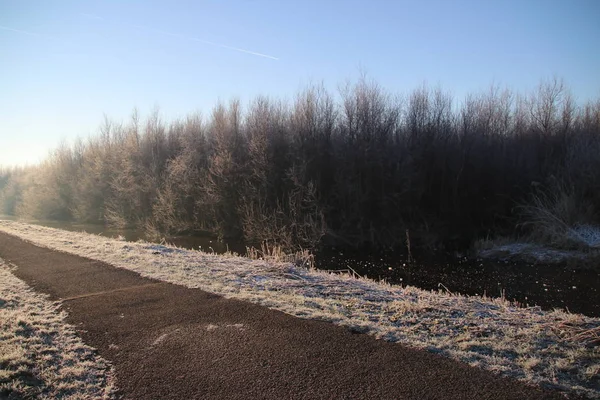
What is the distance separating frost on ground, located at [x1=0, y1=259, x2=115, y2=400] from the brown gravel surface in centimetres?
19

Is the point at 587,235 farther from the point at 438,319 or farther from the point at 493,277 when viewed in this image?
the point at 438,319

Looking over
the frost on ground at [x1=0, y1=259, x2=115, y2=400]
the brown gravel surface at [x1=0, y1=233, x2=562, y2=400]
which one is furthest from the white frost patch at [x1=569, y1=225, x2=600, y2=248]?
the frost on ground at [x1=0, y1=259, x2=115, y2=400]

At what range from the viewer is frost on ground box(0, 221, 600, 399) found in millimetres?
4316

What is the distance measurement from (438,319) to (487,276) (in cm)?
1279

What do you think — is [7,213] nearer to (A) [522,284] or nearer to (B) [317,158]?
(B) [317,158]

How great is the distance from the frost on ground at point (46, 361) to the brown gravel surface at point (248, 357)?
0.63ft

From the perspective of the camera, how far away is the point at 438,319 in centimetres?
599

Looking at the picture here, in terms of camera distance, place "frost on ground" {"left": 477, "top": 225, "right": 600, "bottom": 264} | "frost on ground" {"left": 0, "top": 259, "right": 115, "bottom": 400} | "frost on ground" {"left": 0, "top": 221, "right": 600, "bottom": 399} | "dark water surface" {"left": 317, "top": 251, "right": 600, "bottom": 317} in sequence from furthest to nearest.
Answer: "frost on ground" {"left": 477, "top": 225, "right": 600, "bottom": 264}
"dark water surface" {"left": 317, "top": 251, "right": 600, "bottom": 317}
"frost on ground" {"left": 0, "top": 221, "right": 600, "bottom": 399}
"frost on ground" {"left": 0, "top": 259, "right": 115, "bottom": 400}

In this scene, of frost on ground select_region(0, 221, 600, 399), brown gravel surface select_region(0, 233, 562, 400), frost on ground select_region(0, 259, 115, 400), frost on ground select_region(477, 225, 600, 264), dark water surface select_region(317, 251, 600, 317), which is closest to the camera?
brown gravel surface select_region(0, 233, 562, 400)

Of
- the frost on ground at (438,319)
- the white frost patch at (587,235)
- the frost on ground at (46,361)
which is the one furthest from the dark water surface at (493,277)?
the frost on ground at (46,361)

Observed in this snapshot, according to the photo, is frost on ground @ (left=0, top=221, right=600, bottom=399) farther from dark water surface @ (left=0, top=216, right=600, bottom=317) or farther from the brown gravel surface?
dark water surface @ (left=0, top=216, right=600, bottom=317)

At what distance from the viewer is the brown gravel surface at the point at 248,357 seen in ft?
13.0

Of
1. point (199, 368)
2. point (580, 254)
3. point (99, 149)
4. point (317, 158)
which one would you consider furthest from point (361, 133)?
point (99, 149)

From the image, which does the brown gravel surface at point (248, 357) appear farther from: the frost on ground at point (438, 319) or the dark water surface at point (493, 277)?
the dark water surface at point (493, 277)
